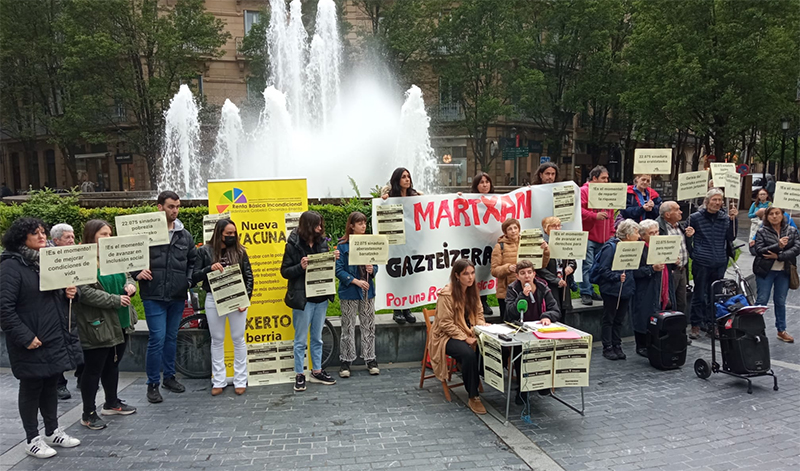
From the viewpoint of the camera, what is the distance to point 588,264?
838 centimetres

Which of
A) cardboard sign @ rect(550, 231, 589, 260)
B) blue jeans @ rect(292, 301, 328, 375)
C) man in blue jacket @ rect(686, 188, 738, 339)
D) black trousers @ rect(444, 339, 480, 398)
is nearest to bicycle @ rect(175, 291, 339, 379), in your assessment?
blue jeans @ rect(292, 301, 328, 375)

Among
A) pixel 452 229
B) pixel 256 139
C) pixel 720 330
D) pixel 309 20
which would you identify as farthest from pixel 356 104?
pixel 720 330

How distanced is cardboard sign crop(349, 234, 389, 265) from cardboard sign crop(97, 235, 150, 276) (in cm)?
219

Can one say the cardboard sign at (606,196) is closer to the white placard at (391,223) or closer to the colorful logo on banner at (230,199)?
the white placard at (391,223)

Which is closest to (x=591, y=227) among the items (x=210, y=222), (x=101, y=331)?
(x=210, y=222)

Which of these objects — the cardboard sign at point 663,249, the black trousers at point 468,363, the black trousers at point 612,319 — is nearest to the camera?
the black trousers at point 468,363

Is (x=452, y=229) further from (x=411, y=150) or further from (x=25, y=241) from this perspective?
(x=411, y=150)

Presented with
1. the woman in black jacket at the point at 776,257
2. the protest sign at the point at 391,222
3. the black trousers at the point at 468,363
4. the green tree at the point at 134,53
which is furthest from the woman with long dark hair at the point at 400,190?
the green tree at the point at 134,53

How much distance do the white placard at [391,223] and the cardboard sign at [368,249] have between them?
476 millimetres

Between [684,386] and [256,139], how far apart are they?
77.9ft

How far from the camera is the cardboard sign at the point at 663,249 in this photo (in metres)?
7.10

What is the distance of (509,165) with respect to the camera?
41250mm

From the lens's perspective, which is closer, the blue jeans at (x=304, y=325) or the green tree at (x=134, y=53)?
the blue jeans at (x=304, y=325)

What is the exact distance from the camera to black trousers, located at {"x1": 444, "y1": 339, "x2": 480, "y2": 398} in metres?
5.70
